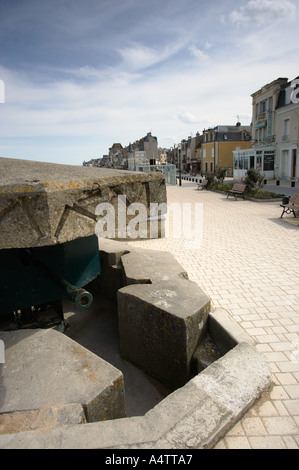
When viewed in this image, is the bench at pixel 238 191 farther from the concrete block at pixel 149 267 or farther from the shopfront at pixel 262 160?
the concrete block at pixel 149 267

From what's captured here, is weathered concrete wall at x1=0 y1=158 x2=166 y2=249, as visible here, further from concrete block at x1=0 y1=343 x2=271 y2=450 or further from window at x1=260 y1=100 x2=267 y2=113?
window at x1=260 y1=100 x2=267 y2=113

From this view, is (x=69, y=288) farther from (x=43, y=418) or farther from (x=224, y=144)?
(x=224, y=144)

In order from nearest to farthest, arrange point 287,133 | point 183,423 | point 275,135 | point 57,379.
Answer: point 183,423 < point 57,379 < point 287,133 < point 275,135

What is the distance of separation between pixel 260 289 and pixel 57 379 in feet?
12.3

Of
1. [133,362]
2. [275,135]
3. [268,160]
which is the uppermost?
[275,135]

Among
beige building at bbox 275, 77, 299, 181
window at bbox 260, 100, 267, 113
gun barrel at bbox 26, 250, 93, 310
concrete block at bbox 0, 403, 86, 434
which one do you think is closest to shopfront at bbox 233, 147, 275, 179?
beige building at bbox 275, 77, 299, 181

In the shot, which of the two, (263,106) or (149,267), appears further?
(263,106)

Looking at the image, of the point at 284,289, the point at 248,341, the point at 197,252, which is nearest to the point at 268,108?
the point at 197,252

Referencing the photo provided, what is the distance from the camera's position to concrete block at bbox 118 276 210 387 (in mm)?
3445

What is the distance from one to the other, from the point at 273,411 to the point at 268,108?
32.2m

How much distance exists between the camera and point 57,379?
8.23 ft

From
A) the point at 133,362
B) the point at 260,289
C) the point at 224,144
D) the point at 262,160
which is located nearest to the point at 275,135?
the point at 262,160

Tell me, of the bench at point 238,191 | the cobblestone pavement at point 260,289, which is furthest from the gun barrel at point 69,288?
the bench at point 238,191

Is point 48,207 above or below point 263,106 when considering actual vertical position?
below
